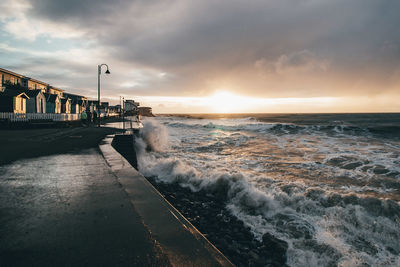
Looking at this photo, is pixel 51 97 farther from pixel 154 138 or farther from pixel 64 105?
pixel 154 138

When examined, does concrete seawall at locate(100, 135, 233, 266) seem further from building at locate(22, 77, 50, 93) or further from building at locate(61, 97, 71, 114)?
building at locate(22, 77, 50, 93)

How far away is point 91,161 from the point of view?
6098mm

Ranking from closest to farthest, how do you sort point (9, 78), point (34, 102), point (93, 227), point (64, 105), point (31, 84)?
point (93, 227) < point (34, 102) < point (9, 78) < point (64, 105) < point (31, 84)

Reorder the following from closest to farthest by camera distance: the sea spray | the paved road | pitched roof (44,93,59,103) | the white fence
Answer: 1. the paved road
2. the sea spray
3. the white fence
4. pitched roof (44,93,59,103)

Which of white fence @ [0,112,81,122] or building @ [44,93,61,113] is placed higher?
building @ [44,93,61,113]

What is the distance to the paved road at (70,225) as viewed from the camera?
1.87 m

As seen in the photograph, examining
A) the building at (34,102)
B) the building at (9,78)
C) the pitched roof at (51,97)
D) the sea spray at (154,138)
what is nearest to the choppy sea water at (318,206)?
the sea spray at (154,138)

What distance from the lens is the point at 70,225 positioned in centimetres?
245

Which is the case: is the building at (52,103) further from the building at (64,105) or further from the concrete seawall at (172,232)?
the concrete seawall at (172,232)

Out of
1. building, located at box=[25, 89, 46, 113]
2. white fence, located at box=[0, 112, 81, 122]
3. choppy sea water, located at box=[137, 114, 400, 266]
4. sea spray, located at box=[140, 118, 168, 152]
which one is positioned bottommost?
choppy sea water, located at box=[137, 114, 400, 266]

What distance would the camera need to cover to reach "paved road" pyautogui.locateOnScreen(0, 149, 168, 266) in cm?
187

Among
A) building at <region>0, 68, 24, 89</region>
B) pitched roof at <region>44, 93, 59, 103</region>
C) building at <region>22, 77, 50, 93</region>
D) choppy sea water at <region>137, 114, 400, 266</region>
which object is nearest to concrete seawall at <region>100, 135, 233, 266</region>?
choppy sea water at <region>137, 114, 400, 266</region>

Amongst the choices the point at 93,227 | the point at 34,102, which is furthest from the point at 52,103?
the point at 93,227

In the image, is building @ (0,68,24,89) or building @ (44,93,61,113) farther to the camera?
building @ (44,93,61,113)
